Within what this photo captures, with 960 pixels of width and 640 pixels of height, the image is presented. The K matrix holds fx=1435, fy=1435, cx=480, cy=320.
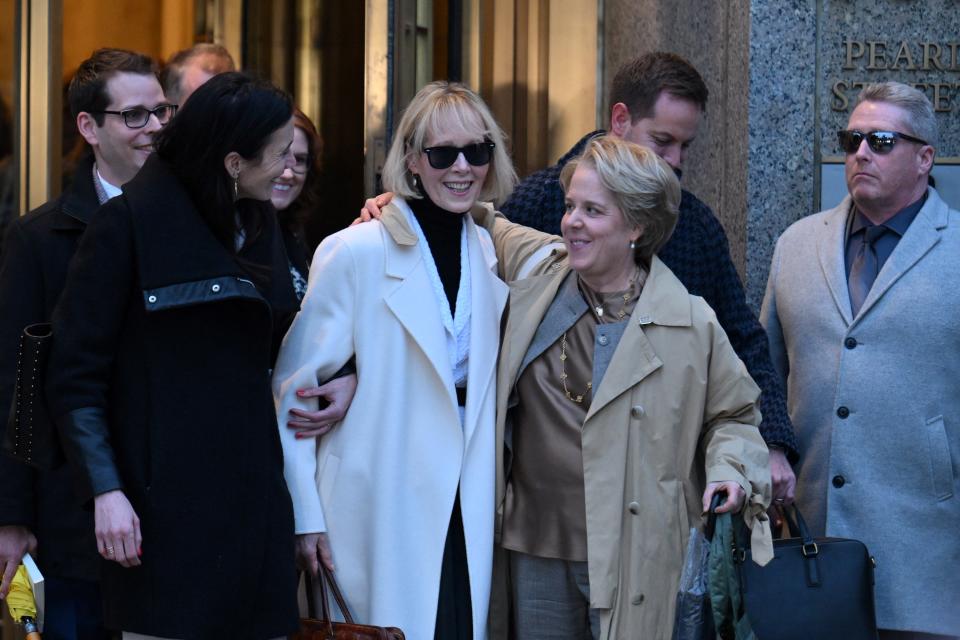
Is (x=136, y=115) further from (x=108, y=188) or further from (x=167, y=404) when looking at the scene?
(x=167, y=404)

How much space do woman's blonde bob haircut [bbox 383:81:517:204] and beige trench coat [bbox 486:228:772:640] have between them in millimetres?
590

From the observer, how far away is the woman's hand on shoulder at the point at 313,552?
12.9ft

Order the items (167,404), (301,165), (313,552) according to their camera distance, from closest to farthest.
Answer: (167,404) → (313,552) → (301,165)

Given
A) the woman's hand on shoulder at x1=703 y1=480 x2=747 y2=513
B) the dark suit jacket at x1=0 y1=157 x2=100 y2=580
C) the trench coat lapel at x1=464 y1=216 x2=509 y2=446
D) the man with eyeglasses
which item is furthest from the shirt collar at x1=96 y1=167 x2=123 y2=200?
the woman's hand on shoulder at x1=703 y1=480 x2=747 y2=513

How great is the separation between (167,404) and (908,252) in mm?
2602

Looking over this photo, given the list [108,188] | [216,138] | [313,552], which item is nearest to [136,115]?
[108,188]

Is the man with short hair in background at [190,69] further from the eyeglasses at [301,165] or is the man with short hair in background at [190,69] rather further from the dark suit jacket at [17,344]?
the dark suit jacket at [17,344]

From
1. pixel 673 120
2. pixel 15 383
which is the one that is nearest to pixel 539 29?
pixel 673 120

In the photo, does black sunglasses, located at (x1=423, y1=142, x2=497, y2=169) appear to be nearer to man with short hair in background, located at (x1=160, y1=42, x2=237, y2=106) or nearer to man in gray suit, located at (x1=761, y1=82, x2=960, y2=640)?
man in gray suit, located at (x1=761, y1=82, x2=960, y2=640)

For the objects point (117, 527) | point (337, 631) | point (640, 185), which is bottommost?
point (337, 631)

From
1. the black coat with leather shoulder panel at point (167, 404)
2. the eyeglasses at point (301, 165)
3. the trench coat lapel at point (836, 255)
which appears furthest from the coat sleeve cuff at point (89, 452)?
the trench coat lapel at point (836, 255)

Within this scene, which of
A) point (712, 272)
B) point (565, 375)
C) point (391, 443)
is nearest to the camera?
point (391, 443)

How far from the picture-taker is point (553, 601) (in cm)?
411

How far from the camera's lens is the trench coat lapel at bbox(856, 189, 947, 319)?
15.7 ft
